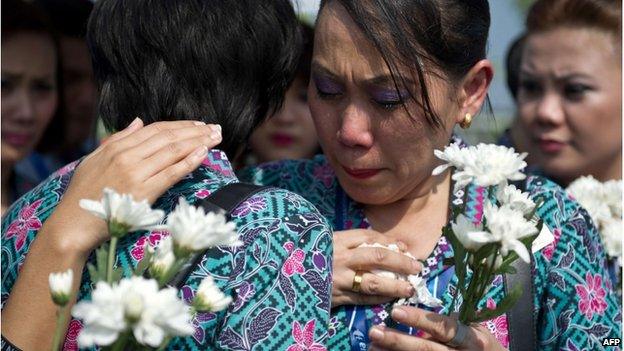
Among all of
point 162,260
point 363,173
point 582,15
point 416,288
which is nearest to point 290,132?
point 582,15

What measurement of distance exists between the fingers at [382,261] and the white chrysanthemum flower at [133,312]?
991mm

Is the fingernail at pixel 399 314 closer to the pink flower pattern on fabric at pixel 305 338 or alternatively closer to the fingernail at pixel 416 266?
the pink flower pattern on fabric at pixel 305 338

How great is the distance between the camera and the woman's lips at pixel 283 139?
4660mm

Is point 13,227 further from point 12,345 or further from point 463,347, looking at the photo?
point 463,347

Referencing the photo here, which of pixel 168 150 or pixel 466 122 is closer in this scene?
pixel 168 150

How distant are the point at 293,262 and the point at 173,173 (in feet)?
0.92

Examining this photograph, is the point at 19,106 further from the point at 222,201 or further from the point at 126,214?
the point at 126,214

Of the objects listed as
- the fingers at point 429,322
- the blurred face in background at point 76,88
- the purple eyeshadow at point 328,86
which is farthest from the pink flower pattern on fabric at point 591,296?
the blurred face in background at point 76,88

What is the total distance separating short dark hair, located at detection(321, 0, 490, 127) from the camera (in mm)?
2318

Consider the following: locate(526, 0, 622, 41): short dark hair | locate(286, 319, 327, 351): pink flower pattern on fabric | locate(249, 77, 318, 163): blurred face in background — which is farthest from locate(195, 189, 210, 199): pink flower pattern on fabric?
locate(249, 77, 318, 163): blurred face in background

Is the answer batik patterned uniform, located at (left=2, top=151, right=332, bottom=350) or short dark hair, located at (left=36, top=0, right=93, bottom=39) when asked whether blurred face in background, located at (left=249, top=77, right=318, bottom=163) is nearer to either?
short dark hair, located at (left=36, top=0, right=93, bottom=39)

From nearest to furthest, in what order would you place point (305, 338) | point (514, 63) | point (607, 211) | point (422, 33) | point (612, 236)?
point (305, 338) → point (422, 33) → point (612, 236) → point (607, 211) → point (514, 63)

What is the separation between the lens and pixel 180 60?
2049mm

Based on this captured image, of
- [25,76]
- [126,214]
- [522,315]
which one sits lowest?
[25,76]
